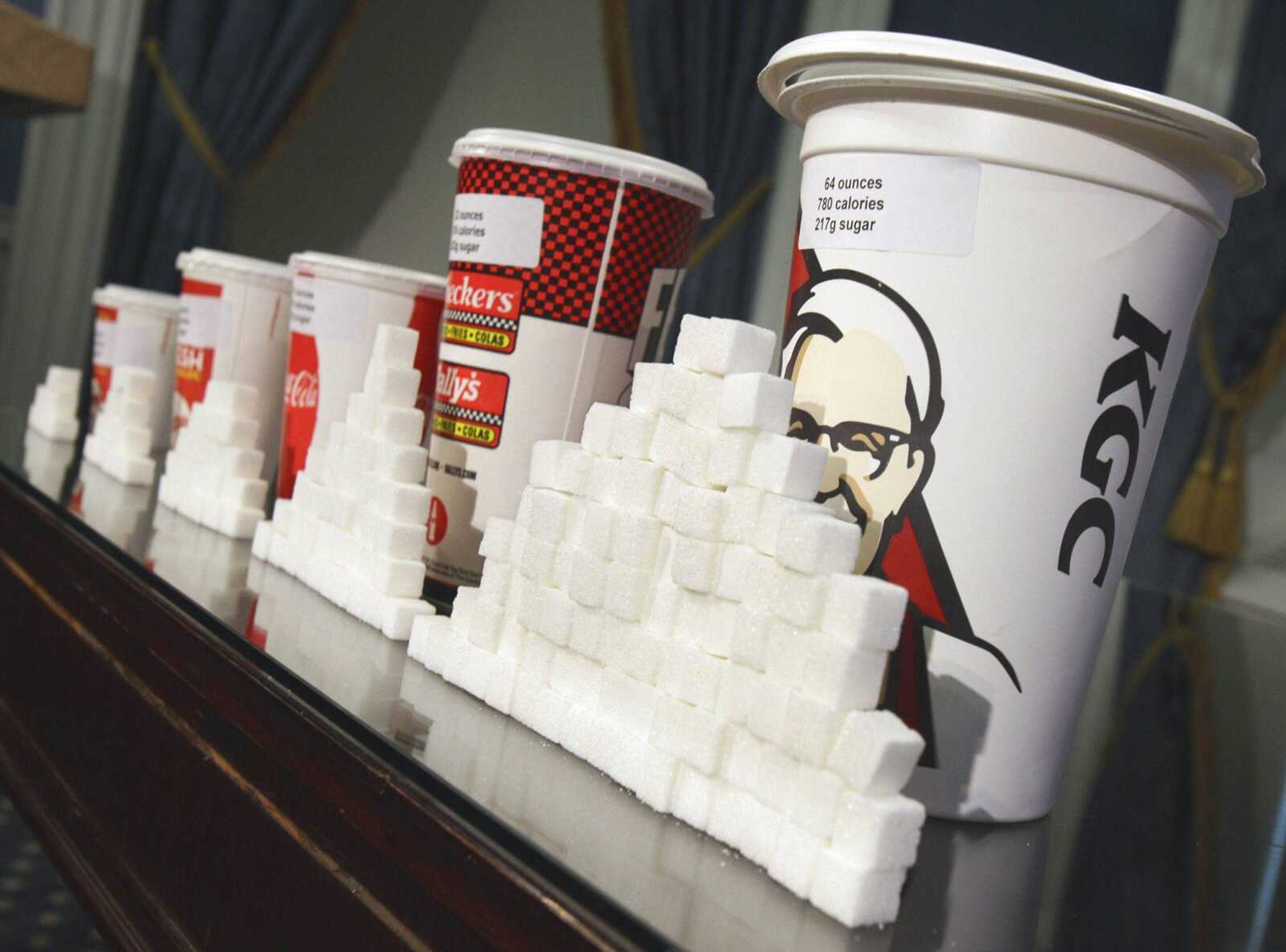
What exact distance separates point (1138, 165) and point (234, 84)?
2619 mm

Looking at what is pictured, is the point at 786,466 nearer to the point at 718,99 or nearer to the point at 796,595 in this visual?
the point at 796,595

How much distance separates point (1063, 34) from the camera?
7.88ft

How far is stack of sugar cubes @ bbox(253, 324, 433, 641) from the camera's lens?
0.56m

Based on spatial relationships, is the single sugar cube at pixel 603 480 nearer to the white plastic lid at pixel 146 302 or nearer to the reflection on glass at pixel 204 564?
the reflection on glass at pixel 204 564

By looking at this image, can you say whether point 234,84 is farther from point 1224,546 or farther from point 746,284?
point 1224,546

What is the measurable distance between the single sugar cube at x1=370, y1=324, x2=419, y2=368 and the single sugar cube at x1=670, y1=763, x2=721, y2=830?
1.00 ft

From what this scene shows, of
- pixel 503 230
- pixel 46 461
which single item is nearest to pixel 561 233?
pixel 503 230

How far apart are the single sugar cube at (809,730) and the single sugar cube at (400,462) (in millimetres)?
289

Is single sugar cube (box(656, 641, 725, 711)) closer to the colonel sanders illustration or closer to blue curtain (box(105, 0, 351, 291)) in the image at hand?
the colonel sanders illustration

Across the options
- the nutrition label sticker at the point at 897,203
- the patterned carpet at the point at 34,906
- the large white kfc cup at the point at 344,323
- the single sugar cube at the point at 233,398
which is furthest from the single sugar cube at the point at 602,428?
the patterned carpet at the point at 34,906

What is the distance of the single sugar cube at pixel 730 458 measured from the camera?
38 cm

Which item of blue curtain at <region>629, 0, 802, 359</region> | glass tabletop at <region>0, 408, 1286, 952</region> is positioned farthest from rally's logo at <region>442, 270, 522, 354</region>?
blue curtain at <region>629, 0, 802, 359</region>

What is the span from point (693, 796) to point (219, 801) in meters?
0.22

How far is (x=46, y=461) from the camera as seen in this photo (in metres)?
0.97
